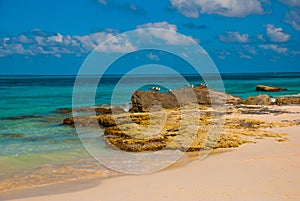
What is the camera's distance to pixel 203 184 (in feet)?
27.1

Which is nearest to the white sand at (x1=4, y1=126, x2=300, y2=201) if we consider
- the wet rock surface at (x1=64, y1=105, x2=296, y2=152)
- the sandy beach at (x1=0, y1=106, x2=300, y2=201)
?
the sandy beach at (x1=0, y1=106, x2=300, y2=201)

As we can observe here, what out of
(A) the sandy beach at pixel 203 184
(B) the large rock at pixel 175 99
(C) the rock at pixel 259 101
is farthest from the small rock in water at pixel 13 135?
(C) the rock at pixel 259 101

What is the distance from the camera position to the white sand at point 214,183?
24.7 ft

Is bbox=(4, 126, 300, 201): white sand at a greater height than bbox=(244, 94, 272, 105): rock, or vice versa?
bbox=(244, 94, 272, 105): rock

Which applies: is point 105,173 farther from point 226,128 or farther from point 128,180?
point 226,128

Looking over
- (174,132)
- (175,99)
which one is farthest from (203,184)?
(175,99)

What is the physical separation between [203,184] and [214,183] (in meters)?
0.26

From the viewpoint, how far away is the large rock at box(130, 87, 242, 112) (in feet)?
75.3

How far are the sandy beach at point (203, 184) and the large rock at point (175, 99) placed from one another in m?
12.4

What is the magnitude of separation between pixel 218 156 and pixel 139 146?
299 cm

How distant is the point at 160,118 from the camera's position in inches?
699

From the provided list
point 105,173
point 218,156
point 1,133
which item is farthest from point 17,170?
point 1,133

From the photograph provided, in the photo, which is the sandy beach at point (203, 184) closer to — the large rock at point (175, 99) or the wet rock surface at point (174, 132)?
the wet rock surface at point (174, 132)

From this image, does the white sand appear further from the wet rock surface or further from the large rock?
the large rock
